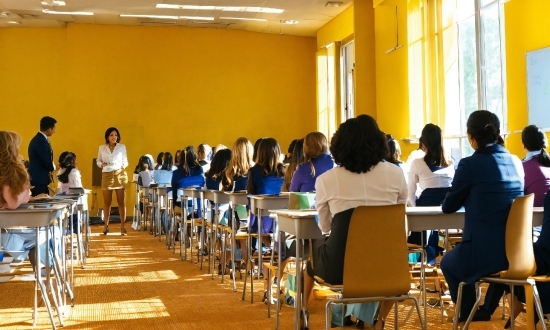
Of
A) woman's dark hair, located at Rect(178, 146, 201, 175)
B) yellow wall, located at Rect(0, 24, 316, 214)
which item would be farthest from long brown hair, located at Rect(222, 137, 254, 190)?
yellow wall, located at Rect(0, 24, 316, 214)

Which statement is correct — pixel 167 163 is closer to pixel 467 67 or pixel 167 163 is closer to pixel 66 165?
pixel 66 165

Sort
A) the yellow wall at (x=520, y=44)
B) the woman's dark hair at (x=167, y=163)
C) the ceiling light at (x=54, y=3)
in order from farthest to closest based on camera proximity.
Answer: the ceiling light at (x=54, y=3) < the woman's dark hair at (x=167, y=163) < the yellow wall at (x=520, y=44)

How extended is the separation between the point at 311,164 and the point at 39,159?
3843 mm

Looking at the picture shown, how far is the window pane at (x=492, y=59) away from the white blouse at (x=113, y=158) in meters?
5.63

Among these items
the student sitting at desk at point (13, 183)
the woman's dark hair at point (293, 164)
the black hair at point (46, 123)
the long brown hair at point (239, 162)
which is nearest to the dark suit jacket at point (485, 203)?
the woman's dark hair at point (293, 164)

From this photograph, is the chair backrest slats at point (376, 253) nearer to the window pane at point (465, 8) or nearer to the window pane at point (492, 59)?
the window pane at point (492, 59)

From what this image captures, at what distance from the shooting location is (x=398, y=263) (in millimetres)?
3521

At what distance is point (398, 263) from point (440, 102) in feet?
26.6

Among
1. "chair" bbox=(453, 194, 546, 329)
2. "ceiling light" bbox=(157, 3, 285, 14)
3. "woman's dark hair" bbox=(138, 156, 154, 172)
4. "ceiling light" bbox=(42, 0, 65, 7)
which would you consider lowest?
"chair" bbox=(453, 194, 546, 329)

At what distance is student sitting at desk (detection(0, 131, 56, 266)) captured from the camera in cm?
478

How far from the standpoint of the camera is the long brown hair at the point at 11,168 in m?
4.82

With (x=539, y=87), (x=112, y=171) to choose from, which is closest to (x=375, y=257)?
(x=539, y=87)

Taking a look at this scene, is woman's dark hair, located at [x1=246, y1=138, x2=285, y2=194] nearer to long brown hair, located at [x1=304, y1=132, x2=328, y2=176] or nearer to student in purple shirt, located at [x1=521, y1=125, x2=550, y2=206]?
long brown hair, located at [x1=304, y1=132, x2=328, y2=176]

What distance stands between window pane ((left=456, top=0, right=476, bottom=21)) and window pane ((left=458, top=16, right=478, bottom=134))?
0.07 m
